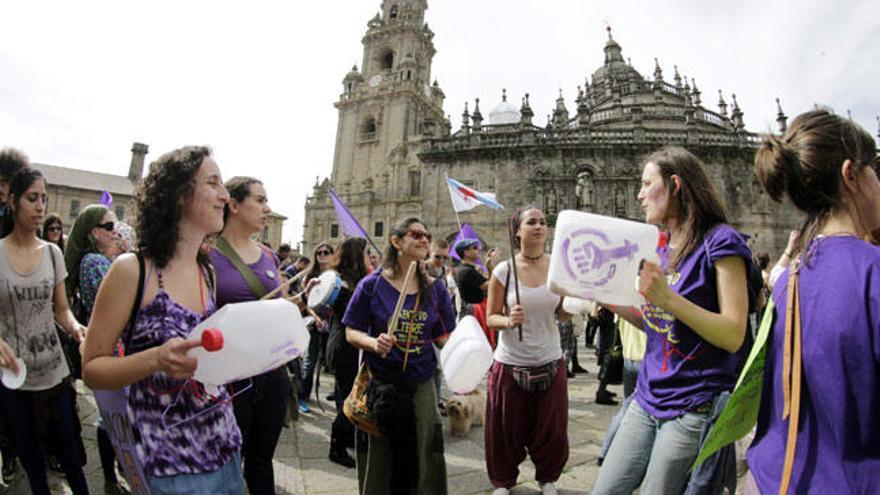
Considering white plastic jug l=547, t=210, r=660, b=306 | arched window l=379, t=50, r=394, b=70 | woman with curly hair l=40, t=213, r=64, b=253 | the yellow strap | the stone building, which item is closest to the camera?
the yellow strap

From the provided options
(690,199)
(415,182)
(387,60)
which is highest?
(387,60)

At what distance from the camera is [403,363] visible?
9.80 ft

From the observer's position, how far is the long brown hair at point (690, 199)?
2.19 metres

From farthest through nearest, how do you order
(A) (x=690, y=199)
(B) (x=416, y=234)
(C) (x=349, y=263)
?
(C) (x=349, y=263), (B) (x=416, y=234), (A) (x=690, y=199)

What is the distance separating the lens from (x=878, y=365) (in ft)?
3.86

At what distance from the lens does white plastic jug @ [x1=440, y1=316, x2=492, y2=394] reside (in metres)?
2.78

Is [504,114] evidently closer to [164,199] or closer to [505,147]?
[505,147]

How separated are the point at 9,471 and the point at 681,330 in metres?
5.27

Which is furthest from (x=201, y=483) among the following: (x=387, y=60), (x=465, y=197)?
(x=387, y=60)

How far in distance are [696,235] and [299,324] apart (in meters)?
1.93

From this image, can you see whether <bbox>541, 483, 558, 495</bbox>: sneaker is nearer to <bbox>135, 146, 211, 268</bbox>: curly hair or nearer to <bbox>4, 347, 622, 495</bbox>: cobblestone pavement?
<bbox>4, 347, 622, 495</bbox>: cobblestone pavement

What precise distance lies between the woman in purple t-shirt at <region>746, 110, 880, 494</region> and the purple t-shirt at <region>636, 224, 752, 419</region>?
457 mm

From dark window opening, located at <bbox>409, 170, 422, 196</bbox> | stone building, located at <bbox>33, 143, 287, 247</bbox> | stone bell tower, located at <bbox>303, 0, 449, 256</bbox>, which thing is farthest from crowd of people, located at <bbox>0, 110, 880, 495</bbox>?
stone building, located at <bbox>33, 143, 287, 247</bbox>

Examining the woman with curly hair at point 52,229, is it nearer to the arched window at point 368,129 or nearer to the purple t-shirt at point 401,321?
the purple t-shirt at point 401,321
